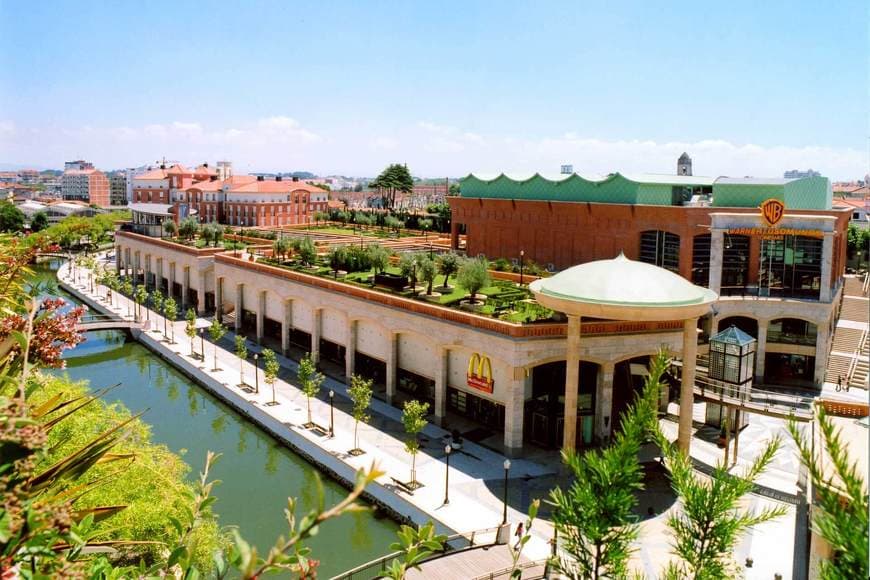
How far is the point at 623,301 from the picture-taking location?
28.5 m

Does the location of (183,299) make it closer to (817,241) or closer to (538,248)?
(538,248)

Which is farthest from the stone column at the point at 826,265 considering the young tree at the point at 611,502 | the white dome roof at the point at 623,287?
the young tree at the point at 611,502

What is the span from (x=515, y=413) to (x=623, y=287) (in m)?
8.09

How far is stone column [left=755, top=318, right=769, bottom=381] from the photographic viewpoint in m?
44.3

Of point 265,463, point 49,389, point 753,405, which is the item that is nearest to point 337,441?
point 265,463

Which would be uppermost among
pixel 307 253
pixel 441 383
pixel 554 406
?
pixel 307 253

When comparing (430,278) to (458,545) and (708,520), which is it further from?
(708,520)

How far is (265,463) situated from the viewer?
34719 mm

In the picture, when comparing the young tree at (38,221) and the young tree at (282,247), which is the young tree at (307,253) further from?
the young tree at (38,221)

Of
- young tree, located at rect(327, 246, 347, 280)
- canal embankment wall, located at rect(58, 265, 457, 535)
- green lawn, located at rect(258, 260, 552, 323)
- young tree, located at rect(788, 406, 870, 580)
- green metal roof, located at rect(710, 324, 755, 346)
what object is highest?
young tree, located at rect(788, 406, 870, 580)

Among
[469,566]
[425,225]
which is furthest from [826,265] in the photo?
[425,225]

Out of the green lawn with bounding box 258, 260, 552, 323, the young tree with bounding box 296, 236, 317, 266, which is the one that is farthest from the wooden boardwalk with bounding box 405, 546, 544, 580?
the young tree with bounding box 296, 236, 317, 266

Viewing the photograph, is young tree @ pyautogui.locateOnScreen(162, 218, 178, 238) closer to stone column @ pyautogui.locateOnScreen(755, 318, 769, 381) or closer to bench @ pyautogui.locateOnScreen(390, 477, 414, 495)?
bench @ pyautogui.locateOnScreen(390, 477, 414, 495)

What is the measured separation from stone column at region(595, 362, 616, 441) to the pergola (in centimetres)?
365
